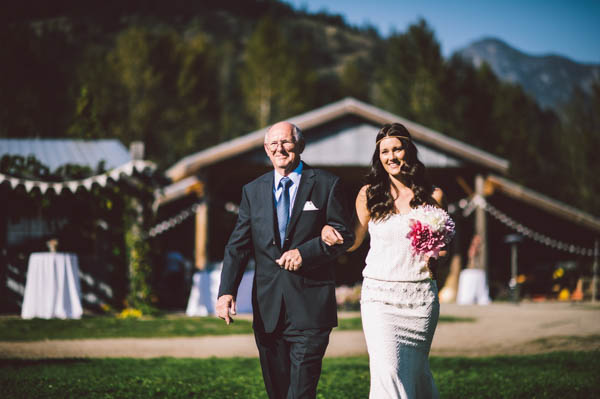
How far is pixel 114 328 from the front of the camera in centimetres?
1245

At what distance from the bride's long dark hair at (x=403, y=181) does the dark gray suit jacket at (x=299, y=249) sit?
0.32 meters

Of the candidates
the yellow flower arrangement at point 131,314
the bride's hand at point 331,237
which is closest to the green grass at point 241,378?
the bride's hand at point 331,237

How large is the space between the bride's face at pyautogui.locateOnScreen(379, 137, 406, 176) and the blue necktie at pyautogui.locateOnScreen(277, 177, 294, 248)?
2.25 ft

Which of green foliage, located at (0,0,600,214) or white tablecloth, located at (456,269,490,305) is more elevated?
green foliage, located at (0,0,600,214)

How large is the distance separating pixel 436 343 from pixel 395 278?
7.31 m

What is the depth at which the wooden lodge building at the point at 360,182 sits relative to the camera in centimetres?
1906

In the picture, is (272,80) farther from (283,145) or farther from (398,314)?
(398,314)

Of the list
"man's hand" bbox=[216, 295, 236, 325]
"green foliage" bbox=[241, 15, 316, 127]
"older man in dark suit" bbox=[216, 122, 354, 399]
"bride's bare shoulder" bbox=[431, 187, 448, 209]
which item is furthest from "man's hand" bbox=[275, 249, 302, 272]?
"green foliage" bbox=[241, 15, 316, 127]

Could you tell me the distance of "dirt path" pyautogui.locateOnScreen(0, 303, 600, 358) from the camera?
9906 millimetres

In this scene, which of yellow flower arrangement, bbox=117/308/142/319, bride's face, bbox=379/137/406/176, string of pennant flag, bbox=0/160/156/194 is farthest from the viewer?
yellow flower arrangement, bbox=117/308/142/319

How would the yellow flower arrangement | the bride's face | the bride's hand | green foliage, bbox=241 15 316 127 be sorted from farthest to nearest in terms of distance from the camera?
green foliage, bbox=241 15 316 127 → the yellow flower arrangement → the bride's face → the bride's hand

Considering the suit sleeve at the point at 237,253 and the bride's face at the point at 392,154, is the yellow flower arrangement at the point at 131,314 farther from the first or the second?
the bride's face at the point at 392,154

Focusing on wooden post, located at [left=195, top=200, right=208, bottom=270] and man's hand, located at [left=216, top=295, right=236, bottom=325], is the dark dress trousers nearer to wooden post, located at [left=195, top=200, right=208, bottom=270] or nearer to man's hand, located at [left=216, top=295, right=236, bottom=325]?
man's hand, located at [left=216, top=295, right=236, bottom=325]

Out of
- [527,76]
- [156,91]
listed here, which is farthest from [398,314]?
[527,76]
